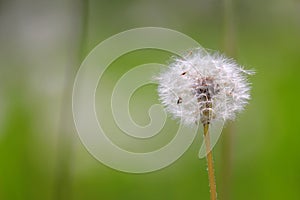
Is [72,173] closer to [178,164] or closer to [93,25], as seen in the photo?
[178,164]

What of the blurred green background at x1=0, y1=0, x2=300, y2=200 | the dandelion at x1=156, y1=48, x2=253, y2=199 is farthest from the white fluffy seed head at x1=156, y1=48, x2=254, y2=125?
the blurred green background at x1=0, y1=0, x2=300, y2=200

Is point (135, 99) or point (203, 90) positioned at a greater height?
point (135, 99)

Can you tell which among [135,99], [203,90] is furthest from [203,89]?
[135,99]

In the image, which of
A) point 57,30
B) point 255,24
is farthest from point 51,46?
point 255,24

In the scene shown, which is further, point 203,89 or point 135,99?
point 135,99

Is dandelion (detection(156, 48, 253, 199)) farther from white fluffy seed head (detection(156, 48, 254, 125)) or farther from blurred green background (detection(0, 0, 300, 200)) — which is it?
blurred green background (detection(0, 0, 300, 200))

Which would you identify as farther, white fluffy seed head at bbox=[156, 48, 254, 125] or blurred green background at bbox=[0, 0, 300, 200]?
blurred green background at bbox=[0, 0, 300, 200]

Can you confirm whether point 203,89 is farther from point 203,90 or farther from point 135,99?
point 135,99
